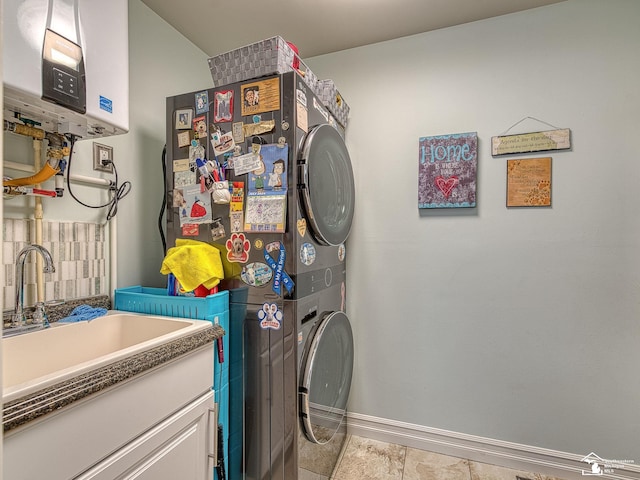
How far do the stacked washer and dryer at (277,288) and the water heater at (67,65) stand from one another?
401mm

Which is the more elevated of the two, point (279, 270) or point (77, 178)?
point (77, 178)

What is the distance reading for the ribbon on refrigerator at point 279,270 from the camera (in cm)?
139

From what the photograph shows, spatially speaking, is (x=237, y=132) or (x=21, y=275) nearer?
(x=21, y=275)

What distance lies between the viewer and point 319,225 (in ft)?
5.01

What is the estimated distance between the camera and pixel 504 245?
191cm

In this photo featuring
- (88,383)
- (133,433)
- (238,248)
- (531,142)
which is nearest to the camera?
(88,383)

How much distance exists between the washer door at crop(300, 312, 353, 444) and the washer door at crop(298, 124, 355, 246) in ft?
1.52

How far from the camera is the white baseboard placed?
1.77 meters

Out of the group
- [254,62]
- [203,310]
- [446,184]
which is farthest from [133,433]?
[446,184]

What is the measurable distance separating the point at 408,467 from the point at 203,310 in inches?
59.5

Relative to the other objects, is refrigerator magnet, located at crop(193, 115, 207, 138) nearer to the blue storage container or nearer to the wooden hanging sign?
the blue storage container

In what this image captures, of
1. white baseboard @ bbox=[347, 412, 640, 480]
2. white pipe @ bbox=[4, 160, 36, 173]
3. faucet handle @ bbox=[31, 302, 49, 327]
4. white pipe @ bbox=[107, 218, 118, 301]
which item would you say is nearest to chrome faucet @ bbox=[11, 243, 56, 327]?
faucet handle @ bbox=[31, 302, 49, 327]

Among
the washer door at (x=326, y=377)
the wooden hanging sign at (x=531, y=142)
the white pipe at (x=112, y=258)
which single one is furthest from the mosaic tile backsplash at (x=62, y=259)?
→ the wooden hanging sign at (x=531, y=142)

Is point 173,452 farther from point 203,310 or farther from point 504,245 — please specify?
point 504,245
